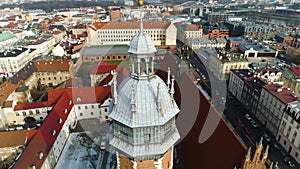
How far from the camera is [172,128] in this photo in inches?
534

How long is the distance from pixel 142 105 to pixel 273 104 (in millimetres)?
42460

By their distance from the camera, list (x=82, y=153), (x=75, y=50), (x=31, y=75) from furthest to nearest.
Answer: (x=75, y=50) → (x=31, y=75) → (x=82, y=153)

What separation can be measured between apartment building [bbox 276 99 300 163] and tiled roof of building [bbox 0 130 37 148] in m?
46.1

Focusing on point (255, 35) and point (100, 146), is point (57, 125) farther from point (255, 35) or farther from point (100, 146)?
point (255, 35)

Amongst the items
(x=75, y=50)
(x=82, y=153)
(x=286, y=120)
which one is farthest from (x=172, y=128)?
(x=75, y=50)

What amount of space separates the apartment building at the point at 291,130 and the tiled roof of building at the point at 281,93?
1.77 m

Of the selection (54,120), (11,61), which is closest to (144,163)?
(54,120)

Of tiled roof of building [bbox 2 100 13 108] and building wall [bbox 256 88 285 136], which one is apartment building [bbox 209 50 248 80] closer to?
building wall [bbox 256 88 285 136]

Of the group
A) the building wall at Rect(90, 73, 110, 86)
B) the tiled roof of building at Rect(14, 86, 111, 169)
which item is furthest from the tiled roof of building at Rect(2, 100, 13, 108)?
the building wall at Rect(90, 73, 110, 86)

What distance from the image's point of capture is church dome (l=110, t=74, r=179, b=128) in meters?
11.9

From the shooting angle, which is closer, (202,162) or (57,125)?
(202,162)

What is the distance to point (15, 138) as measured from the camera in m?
37.5

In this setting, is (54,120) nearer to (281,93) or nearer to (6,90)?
(6,90)

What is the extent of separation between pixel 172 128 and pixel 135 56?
5064mm
